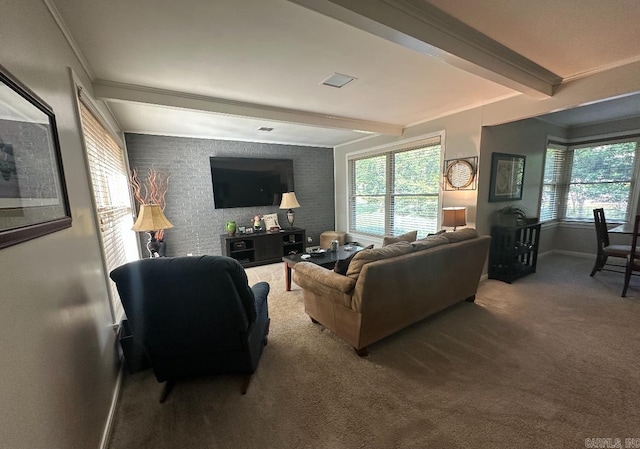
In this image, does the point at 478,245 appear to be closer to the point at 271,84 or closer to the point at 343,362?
the point at 343,362

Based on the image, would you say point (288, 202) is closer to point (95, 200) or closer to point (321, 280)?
point (321, 280)

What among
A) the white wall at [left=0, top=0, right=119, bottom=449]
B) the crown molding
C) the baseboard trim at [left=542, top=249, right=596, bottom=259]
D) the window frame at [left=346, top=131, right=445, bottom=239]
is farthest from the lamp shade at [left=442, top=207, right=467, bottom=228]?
the crown molding

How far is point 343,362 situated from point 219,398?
95 cm

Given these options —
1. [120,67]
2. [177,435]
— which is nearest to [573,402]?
[177,435]

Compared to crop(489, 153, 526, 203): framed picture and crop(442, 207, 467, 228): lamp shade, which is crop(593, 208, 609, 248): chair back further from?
crop(442, 207, 467, 228): lamp shade

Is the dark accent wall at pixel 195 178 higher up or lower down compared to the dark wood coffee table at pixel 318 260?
higher up

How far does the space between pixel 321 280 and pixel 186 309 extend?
3.51ft

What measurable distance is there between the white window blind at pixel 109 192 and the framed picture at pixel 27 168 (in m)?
0.76

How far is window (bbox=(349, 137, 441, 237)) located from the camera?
4.10 metres

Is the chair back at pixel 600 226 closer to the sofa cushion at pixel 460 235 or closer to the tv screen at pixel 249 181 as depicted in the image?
the sofa cushion at pixel 460 235

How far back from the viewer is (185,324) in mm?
1569

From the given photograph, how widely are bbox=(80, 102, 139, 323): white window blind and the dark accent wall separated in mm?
557

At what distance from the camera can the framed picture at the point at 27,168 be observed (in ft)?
2.69

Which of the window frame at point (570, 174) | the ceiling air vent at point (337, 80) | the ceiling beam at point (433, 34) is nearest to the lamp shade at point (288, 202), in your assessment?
the ceiling air vent at point (337, 80)
